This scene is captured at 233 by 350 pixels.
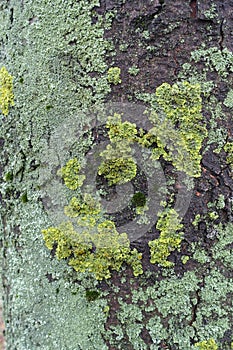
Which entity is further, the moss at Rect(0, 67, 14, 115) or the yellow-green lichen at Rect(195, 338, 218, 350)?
the moss at Rect(0, 67, 14, 115)

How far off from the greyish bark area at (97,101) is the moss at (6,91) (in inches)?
0.7

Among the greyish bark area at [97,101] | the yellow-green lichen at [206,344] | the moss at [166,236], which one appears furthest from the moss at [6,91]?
the yellow-green lichen at [206,344]

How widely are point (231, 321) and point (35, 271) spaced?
475 millimetres

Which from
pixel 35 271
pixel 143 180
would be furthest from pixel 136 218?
pixel 35 271

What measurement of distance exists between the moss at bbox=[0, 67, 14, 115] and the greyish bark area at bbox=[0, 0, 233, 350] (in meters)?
0.02

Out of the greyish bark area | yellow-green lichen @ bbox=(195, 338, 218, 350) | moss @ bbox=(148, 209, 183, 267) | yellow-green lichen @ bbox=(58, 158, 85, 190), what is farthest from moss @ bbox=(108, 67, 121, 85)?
yellow-green lichen @ bbox=(195, 338, 218, 350)

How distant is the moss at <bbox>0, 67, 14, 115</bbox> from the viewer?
1029mm

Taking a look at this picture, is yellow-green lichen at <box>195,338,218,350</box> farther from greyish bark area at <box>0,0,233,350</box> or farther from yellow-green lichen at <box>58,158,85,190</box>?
yellow-green lichen at <box>58,158,85,190</box>

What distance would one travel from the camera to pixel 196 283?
92cm

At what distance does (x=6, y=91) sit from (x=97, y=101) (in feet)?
0.87

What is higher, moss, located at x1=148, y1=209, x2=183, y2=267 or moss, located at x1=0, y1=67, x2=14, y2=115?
moss, located at x1=0, y1=67, x2=14, y2=115

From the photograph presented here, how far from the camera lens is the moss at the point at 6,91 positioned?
1029 mm

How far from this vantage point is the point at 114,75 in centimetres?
91

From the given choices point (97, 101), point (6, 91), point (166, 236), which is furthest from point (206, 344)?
point (6, 91)
